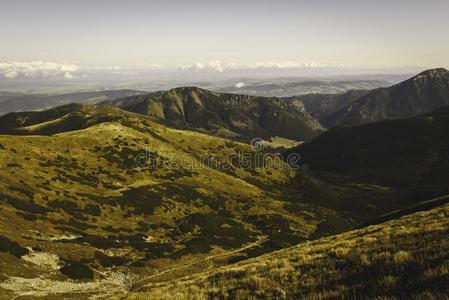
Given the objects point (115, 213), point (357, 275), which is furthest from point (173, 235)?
point (357, 275)

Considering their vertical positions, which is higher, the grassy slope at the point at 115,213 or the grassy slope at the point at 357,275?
the grassy slope at the point at 357,275

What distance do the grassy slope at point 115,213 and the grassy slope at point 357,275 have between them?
3260 cm

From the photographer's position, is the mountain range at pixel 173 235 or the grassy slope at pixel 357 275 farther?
the mountain range at pixel 173 235

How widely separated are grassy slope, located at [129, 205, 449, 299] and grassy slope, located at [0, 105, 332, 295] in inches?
1283

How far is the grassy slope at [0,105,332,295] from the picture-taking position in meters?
59.7

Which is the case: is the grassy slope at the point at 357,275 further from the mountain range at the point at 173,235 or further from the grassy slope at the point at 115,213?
the grassy slope at the point at 115,213

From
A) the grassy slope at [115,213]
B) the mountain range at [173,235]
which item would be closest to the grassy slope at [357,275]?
the mountain range at [173,235]

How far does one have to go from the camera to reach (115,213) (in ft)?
335

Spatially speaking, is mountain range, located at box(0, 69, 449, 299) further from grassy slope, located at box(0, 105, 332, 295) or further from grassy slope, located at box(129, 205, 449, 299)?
grassy slope, located at box(0, 105, 332, 295)

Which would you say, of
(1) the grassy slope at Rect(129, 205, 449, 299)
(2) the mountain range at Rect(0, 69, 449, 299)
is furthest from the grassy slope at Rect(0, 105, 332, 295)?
(1) the grassy slope at Rect(129, 205, 449, 299)

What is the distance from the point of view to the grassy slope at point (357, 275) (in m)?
13.4

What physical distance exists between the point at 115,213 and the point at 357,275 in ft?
303

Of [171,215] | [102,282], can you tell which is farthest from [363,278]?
[171,215]

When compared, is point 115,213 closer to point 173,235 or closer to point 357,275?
point 173,235
